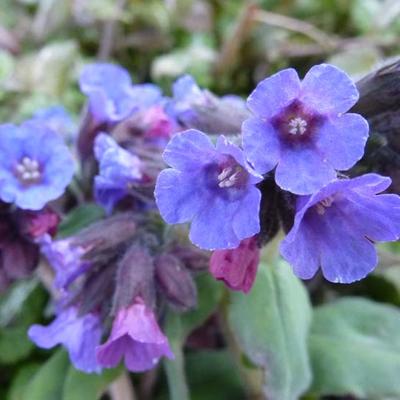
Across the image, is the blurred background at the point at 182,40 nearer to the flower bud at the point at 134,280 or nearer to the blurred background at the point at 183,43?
the blurred background at the point at 183,43

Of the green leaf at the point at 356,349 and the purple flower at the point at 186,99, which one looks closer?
the purple flower at the point at 186,99

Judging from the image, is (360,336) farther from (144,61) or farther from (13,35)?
(13,35)

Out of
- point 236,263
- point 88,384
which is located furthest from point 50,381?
point 236,263

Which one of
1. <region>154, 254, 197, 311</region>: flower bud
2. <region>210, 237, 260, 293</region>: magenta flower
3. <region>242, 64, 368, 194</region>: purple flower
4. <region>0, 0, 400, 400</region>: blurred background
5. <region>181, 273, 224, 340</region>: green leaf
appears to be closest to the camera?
<region>242, 64, 368, 194</region>: purple flower

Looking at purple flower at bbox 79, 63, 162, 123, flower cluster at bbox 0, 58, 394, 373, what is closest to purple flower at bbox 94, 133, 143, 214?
flower cluster at bbox 0, 58, 394, 373

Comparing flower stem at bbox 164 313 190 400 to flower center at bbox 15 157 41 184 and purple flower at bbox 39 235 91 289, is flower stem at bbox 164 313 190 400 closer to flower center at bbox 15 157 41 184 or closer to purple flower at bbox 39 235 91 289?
purple flower at bbox 39 235 91 289

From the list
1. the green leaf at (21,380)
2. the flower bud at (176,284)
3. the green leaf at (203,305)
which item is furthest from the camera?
the green leaf at (21,380)

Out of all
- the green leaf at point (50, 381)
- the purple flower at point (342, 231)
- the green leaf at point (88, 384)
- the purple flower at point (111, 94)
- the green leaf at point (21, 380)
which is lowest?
the green leaf at point (21, 380)

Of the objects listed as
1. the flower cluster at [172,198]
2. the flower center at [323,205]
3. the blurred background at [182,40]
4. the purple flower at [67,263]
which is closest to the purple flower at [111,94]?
the flower cluster at [172,198]
